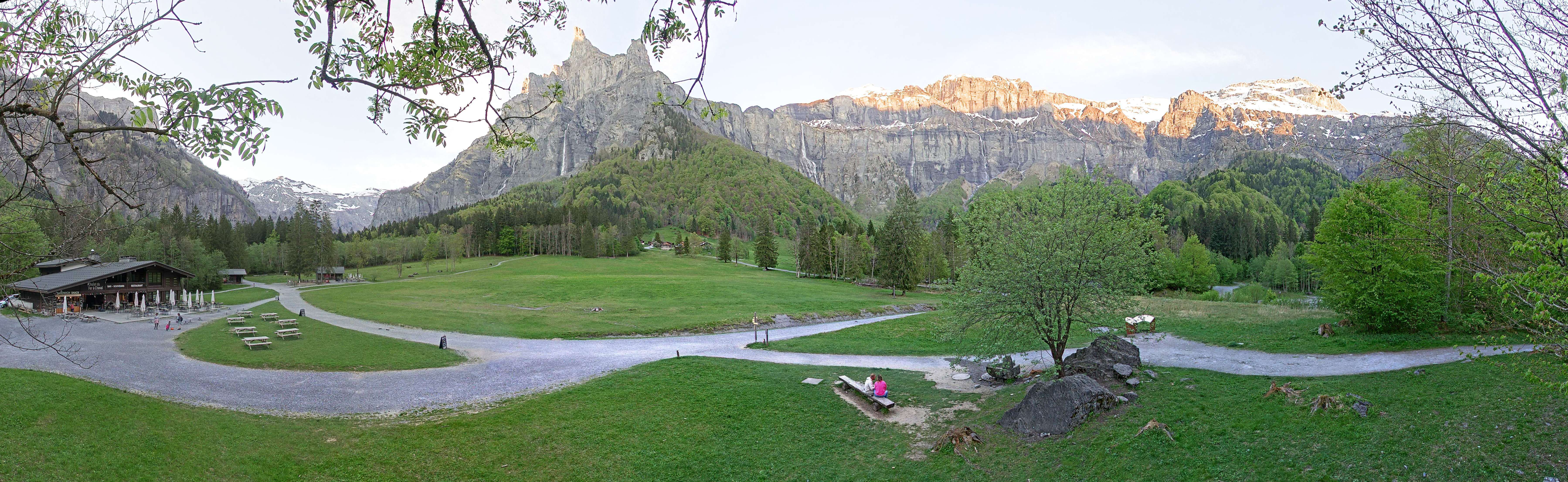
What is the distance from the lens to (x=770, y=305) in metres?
50.8

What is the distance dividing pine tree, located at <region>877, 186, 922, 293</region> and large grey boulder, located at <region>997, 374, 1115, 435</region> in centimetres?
4939

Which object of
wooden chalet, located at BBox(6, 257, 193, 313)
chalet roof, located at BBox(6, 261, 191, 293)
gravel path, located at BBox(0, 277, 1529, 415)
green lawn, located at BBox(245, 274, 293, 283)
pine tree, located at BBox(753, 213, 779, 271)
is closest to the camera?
gravel path, located at BBox(0, 277, 1529, 415)

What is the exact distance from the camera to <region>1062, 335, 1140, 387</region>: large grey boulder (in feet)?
53.9

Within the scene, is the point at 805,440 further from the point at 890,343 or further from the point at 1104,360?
the point at 890,343

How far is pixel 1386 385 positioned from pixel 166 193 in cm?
2604

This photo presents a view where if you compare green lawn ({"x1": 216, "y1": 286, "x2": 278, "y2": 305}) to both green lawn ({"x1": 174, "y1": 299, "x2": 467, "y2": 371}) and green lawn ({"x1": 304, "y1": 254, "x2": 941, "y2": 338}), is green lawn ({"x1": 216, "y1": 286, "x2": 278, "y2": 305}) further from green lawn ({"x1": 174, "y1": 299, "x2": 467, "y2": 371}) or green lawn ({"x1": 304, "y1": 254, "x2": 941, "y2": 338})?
green lawn ({"x1": 174, "y1": 299, "x2": 467, "y2": 371})

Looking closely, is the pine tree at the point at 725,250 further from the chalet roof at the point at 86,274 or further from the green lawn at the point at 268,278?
the chalet roof at the point at 86,274

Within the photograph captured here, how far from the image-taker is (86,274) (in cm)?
4406

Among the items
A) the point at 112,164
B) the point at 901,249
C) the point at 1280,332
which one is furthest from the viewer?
the point at 901,249

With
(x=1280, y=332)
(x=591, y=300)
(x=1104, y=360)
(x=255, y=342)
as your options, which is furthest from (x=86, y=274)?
(x=1280, y=332)

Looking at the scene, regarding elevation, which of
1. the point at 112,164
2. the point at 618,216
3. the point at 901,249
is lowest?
the point at 901,249

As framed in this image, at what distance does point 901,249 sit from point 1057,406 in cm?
5146

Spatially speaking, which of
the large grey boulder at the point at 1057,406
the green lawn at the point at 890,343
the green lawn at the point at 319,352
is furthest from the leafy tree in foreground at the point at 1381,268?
the green lawn at the point at 319,352

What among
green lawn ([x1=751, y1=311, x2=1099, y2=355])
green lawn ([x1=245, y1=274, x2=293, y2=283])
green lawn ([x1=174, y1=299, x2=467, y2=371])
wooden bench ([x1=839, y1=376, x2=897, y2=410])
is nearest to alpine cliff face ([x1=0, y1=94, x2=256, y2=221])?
wooden bench ([x1=839, y1=376, x2=897, y2=410])
